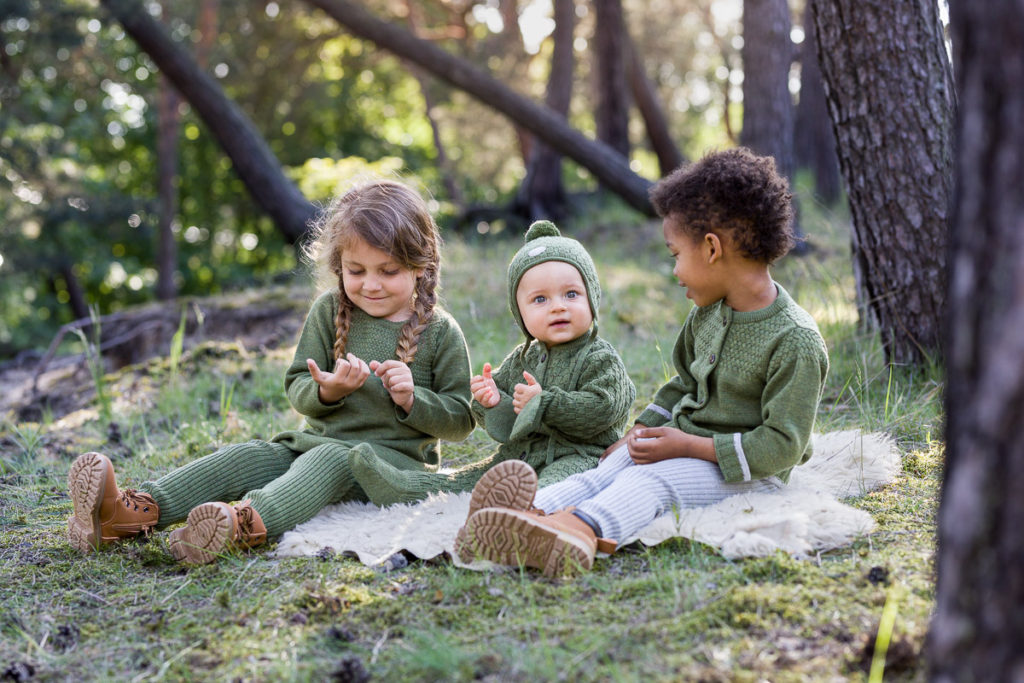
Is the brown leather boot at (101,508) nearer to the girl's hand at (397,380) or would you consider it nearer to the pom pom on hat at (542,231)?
the girl's hand at (397,380)

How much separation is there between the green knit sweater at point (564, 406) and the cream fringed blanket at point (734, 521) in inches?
11.8

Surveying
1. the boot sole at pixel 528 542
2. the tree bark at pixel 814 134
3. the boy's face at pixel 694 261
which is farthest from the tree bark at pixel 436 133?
the boot sole at pixel 528 542

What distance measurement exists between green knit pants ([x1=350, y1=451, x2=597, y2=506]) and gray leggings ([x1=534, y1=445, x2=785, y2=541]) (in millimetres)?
149

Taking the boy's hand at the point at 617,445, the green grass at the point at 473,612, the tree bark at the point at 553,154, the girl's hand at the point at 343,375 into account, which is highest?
the tree bark at the point at 553,154

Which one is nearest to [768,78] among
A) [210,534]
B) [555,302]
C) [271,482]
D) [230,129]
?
[230,129]

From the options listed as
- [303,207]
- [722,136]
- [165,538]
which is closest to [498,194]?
[303,207]

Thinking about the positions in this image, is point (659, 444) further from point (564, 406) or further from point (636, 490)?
point (564, 406)

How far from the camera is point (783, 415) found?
111 inches

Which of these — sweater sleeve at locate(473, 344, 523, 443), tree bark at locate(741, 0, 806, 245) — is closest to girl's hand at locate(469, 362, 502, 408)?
sweater sleeve at locate(473, 344, 523, 443)

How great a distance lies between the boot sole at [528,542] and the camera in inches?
101

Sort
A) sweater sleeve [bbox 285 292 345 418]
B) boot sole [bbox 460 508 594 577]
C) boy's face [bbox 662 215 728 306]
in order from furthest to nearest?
1. sweater sleeve [bbox 285 292 345 418]
2. boy's face [bbox 662 215 728 306]
3. boot sole [bbox 460 508 594 577]

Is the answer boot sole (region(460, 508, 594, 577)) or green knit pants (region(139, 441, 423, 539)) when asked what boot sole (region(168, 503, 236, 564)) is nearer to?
green knit pants (region(139, 441, 423, 539))

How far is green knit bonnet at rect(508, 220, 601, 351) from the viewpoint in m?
3.26

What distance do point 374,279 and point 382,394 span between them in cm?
44
